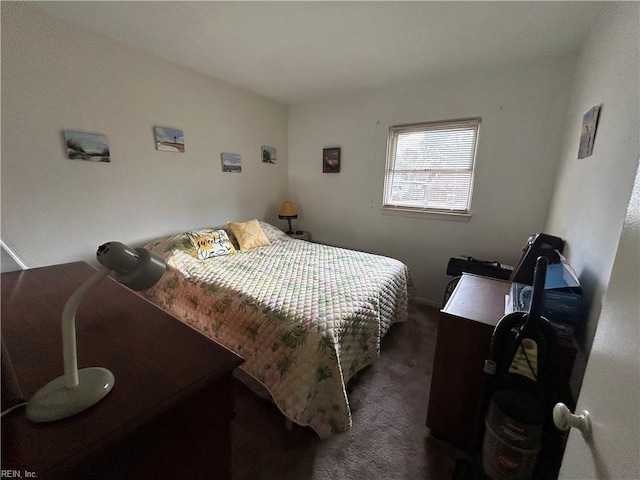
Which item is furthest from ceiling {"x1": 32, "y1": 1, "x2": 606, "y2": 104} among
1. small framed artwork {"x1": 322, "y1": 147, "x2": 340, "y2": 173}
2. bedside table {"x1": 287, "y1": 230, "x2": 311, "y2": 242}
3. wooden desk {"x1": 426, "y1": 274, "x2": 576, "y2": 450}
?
bedside table {"x1": 287, "y1": 230, "x2": 311, "y2": 242}

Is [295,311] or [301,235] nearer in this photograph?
[295,311]

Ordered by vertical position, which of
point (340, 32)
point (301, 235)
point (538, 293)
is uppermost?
point (340, 32)

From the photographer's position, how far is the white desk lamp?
21.2 inches

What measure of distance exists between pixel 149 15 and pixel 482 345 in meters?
2.88

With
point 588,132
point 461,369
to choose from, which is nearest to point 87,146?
point 461,369

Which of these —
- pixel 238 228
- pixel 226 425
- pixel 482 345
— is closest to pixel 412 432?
Result: pixel 482 345

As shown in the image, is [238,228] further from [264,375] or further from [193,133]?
[264,375]

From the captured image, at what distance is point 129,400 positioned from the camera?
64 cm

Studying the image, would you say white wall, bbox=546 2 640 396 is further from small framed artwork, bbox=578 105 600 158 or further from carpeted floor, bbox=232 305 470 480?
carpeted floor, bbox=232 305 470 480

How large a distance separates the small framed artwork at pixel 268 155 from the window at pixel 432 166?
1.56 m

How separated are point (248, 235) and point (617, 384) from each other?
9.26 feet

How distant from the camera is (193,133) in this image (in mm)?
2713

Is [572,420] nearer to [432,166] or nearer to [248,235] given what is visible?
[432,166]

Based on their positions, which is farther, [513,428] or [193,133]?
[193,133]
